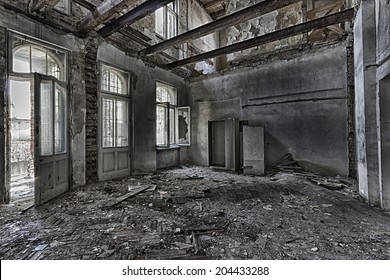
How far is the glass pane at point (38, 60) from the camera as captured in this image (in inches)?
155

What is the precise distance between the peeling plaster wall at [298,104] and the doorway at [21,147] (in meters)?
5.87

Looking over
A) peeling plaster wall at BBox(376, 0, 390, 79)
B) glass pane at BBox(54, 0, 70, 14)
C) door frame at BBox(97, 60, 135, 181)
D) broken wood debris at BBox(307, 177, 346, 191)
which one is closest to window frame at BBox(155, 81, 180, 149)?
door frame at BBox(97, 60, 135, 181)

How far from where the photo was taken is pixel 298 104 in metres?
5.95

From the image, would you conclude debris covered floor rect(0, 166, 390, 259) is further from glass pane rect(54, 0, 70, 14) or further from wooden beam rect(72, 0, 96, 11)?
wooden beam rect(72, 0, 96, 11)

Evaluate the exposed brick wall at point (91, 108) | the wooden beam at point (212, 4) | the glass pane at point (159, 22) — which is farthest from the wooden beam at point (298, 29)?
the wooden beam at point (212, 4)

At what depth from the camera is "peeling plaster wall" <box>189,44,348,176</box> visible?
5.34m

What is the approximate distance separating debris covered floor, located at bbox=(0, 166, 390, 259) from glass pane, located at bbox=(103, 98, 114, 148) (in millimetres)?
1307

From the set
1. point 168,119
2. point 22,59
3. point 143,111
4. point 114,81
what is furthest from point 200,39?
point 22,59

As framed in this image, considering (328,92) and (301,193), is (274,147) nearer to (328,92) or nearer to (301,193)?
(328,92)

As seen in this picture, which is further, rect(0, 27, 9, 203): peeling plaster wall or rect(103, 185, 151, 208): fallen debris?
rect(103, 185, 151, 208): fallen debris

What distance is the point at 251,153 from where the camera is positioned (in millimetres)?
5809

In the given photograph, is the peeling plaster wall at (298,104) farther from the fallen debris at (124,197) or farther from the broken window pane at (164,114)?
the fallen debris at (124,197)

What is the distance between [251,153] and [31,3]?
575 centimetres

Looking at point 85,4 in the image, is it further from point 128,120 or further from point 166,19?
point 166,19
